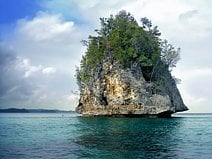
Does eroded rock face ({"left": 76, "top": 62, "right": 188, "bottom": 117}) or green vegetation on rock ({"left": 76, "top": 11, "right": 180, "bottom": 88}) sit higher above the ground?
green vegetation on rock ({"left": 76, "top": 11, "right": 180, "bottom": 88})

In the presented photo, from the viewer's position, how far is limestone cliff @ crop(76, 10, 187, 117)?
274 feet

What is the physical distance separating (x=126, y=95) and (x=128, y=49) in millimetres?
9527

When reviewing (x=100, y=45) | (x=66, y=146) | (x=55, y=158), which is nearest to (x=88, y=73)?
(x=100, y=45)

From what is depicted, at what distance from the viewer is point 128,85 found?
276ft

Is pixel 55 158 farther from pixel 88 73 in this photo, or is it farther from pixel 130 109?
pixel 88 73

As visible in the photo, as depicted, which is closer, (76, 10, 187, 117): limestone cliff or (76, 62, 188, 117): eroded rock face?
(76, 62, 188, 117): eroded rock face

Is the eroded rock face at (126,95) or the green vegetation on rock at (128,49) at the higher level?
the green vegetation on rock at (128,49)

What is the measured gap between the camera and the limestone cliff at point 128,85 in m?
83.4

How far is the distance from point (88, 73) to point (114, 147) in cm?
6095

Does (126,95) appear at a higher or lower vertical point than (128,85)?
lower

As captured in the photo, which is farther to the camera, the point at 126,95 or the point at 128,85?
the point at 128,85

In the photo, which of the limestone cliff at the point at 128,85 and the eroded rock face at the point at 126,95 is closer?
the eroded rock face at the point at 126,95

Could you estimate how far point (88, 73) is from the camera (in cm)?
9219

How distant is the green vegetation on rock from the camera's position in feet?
280
